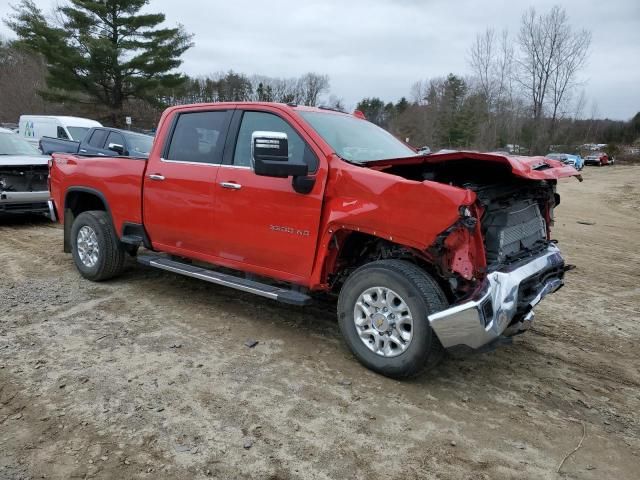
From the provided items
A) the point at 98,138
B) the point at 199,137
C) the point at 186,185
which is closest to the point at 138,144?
the point at 98,138

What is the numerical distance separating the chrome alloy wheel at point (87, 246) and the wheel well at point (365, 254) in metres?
3.05

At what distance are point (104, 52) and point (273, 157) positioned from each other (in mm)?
30420

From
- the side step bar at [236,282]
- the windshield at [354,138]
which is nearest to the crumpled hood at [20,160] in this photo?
the side step bar at [236,282]

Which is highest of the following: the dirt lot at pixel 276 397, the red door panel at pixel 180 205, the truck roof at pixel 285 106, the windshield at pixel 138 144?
the truck roof at pixel 285 106

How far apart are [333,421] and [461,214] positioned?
1.51 metres

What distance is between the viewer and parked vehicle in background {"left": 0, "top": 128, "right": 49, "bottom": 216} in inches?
340

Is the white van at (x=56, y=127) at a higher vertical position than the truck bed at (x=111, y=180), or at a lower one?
higher

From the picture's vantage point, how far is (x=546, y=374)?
3.89 metres

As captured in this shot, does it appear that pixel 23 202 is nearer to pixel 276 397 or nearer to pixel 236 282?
pixel 236 282

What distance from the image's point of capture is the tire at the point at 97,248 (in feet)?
18.4

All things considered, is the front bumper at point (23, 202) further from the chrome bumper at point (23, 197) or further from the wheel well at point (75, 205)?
the wheel well at point (75, 205)

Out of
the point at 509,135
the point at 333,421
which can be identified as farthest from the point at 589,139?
the point at 333,421

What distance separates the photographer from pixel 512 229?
3.83m

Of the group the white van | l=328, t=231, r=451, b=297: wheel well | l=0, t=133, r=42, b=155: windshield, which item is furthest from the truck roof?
the white van
